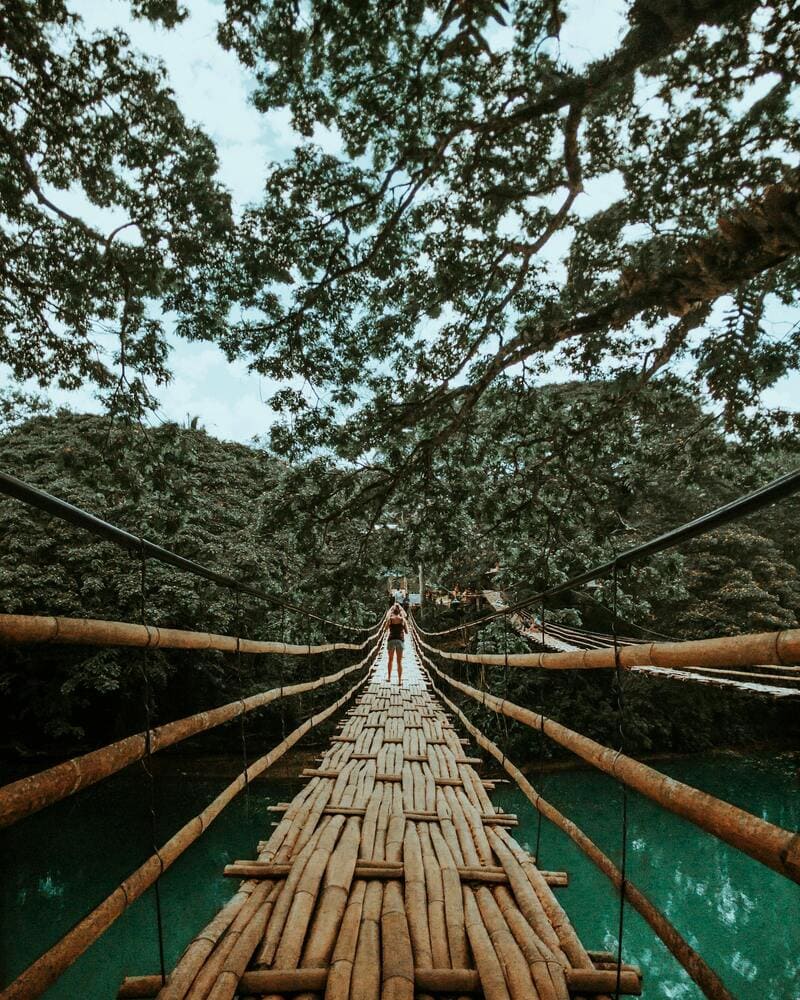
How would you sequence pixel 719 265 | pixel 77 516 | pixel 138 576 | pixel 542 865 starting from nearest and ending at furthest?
pixel 77 516
pixel 719 265
pixel 542 865
pixel 138 576

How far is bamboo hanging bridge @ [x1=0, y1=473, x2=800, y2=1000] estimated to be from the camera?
2.35 ft

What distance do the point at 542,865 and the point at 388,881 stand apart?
650 centimetres

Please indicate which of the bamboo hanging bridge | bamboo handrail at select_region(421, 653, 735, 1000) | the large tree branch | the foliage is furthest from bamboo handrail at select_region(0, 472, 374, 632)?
the foliage

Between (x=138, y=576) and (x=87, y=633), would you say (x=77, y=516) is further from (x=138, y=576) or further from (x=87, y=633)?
(x=138, y=576)

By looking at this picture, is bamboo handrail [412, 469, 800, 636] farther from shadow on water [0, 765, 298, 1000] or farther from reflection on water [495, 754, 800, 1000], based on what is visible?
reflection on water [495, 754, 800, 1000]

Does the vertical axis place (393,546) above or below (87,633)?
above

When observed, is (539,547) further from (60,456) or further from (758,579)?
(60,456)

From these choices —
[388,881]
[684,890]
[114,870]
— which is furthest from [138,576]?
[684,890]

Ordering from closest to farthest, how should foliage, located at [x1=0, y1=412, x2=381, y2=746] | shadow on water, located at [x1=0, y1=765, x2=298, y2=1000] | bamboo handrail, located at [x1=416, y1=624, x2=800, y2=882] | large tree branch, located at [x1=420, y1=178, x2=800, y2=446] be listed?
bamboo handrail, located at [x1=416, y1=624, x2=800, y2=882]
large tree branch, located at [x1=420, y1=178, x2=800, y2=446]
foliage, located at [x1=0, y1=412, x2=381, y2=746]
shadow on water, located at [x1=0, y1=765, x2=298, y2=1000]

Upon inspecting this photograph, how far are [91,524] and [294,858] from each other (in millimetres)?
1120

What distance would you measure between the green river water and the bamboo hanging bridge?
2984 millimetres

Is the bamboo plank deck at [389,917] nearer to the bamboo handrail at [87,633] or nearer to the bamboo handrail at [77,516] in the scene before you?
the bamboo handrail at [87,633]

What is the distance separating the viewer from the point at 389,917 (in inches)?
46.8

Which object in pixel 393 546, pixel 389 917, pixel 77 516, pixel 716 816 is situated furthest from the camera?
pixel 393 546
